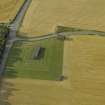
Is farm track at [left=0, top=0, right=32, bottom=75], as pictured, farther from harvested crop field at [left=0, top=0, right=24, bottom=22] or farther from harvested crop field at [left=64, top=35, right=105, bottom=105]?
harvested crop field at [left=64, top=35, right=105, bottom=105]

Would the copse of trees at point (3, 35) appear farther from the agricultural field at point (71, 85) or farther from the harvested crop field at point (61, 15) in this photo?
the agricultural field at point (71, 85)

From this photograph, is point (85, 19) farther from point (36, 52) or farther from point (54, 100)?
point (54, 100)

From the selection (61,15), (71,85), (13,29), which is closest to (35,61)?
(71,85)

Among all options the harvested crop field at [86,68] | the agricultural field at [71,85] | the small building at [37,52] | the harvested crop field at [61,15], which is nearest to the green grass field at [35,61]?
the small building at [37,52]

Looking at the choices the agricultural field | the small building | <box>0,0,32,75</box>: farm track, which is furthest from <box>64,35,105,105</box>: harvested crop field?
<box>0,0,32,75</box>: farm track

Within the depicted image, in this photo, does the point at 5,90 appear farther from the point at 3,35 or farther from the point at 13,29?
the point at 13,29

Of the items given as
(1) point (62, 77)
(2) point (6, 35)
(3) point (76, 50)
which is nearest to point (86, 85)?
(1) point (62, 77)

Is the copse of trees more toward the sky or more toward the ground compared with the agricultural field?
more toward the sky

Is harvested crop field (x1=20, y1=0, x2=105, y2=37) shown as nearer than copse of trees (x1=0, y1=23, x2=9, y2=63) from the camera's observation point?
No
